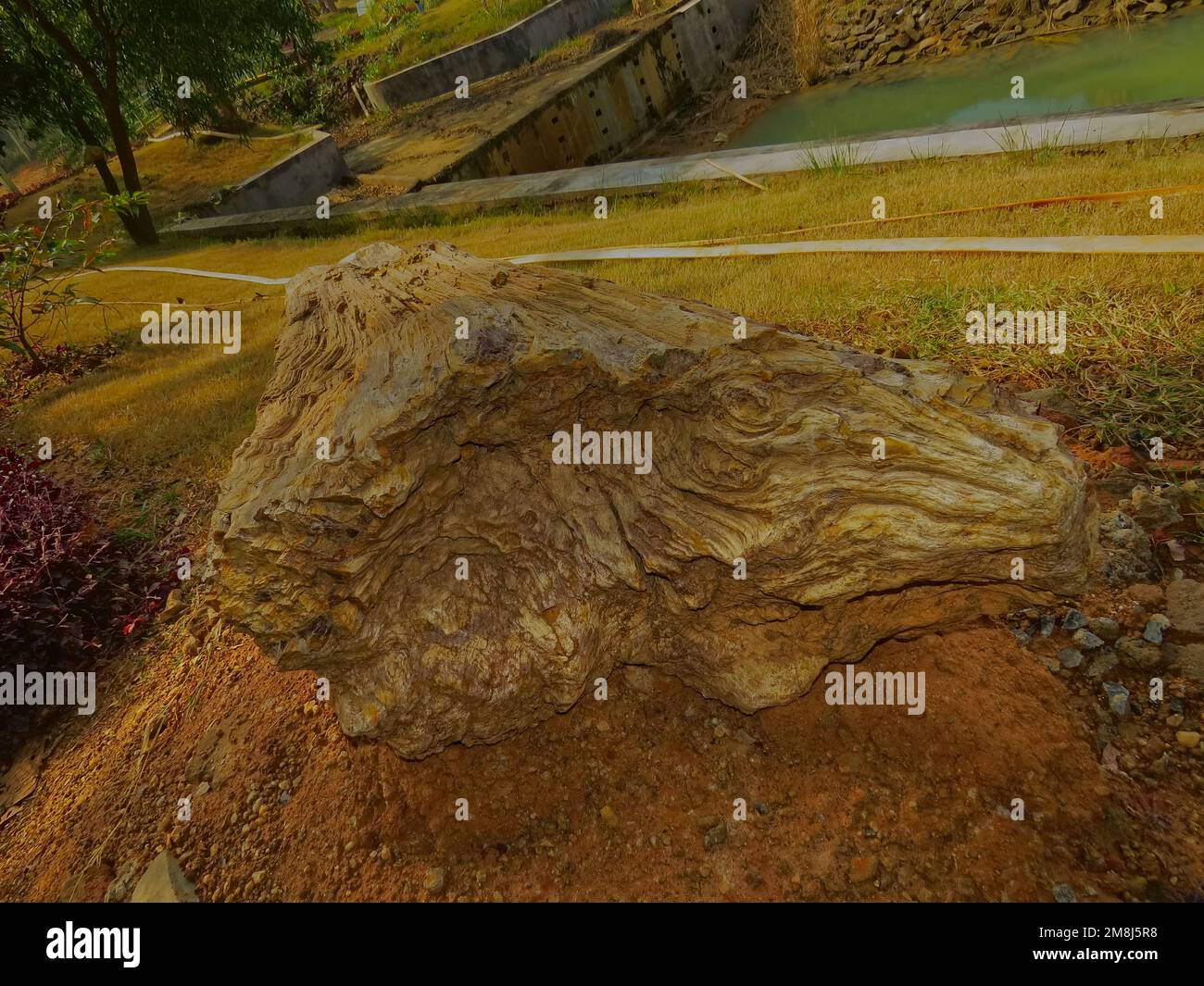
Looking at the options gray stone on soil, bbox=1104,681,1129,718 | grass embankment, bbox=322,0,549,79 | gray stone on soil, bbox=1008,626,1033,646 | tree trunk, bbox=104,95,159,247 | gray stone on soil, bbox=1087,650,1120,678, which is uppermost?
grass embankment, bbox=322,0,549,79

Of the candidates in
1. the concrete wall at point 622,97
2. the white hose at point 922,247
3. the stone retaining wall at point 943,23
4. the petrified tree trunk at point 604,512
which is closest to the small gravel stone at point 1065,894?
the petrified tree trunk at point 604,512

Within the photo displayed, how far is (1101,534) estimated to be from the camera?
3279mm

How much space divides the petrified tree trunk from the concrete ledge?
7.72 metres

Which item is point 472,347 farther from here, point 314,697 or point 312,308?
point 314,697

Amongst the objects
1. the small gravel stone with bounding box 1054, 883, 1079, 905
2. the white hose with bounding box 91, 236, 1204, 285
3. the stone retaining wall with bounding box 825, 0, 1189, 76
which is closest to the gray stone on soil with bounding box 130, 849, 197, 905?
the small gravel stone with bounding box 1054, 883, 1079, 905

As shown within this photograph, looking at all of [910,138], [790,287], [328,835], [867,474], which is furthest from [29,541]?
[910,138]

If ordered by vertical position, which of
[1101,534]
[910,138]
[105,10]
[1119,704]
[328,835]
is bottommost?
[328,835]

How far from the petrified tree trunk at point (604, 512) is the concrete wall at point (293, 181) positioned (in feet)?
52.7

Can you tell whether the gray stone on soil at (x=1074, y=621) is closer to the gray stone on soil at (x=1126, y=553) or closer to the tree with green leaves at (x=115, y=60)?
the gray stone on soil at (x=1126, y=553)

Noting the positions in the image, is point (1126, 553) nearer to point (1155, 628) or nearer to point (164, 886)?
point (1155, 628)

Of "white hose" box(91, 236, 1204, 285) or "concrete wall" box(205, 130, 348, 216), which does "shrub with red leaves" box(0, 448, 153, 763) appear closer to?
"white hose" box(91, 236, 1204, 285)

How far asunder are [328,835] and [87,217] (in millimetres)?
8247

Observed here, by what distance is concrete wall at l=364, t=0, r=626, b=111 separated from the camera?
22.8 m

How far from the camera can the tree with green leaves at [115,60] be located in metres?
10.7
